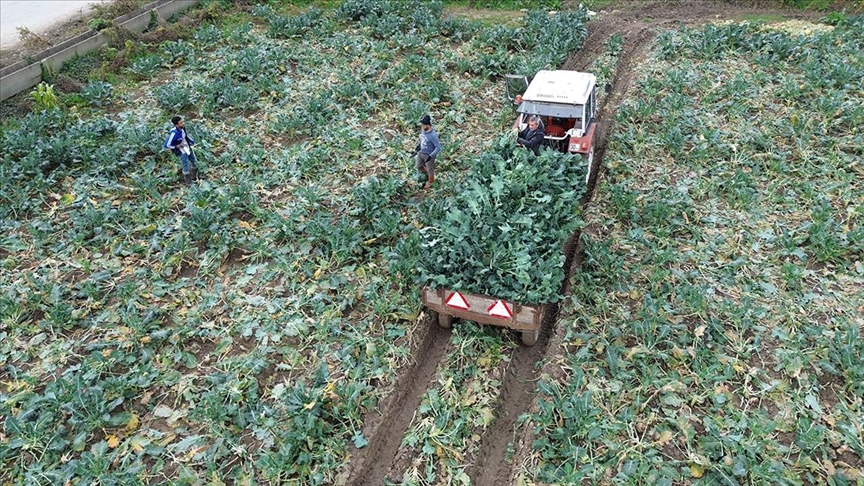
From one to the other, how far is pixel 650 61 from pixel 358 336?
13133mm

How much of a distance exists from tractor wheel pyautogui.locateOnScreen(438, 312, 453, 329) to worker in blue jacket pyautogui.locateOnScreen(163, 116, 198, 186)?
21.4 feet

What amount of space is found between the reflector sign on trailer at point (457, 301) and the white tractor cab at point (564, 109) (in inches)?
163

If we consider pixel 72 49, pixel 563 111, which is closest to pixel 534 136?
pixel 563 111

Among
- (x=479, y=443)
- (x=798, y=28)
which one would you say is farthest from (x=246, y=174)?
(x=798, y=28)

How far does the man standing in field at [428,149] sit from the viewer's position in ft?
33.0

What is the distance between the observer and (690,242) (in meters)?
9.16

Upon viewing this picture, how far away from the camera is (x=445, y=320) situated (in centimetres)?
774

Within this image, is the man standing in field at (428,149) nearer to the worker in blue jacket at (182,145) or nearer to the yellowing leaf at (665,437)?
the worker in blue jacket at (182,145)

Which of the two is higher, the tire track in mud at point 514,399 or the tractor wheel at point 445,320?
the tractor wheel at point 445,320

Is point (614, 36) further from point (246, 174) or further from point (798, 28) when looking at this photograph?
point (246, 174)

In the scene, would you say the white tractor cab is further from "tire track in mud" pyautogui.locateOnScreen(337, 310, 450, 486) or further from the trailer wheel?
"tire track in mud" pyautogui.locateOnScreen(337, 310, 450, 486)

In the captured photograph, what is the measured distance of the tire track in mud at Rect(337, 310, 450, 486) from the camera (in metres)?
6.21

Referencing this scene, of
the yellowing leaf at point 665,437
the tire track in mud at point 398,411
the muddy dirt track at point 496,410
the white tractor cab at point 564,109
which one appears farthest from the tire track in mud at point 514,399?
the yellowing leaf at point 665,437

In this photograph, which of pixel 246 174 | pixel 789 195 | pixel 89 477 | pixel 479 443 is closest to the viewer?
pixel 89 477
